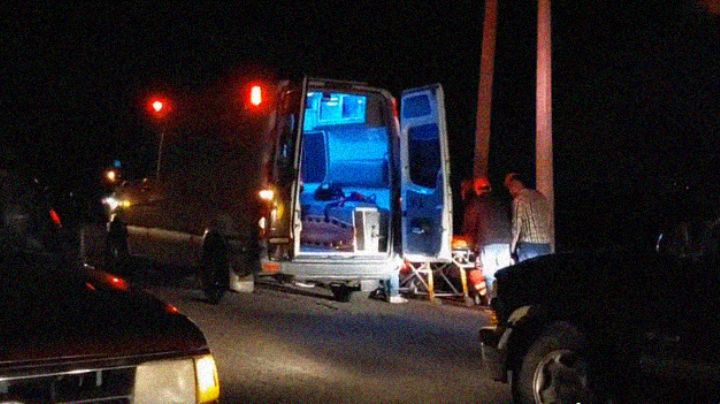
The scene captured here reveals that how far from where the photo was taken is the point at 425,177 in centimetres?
1284

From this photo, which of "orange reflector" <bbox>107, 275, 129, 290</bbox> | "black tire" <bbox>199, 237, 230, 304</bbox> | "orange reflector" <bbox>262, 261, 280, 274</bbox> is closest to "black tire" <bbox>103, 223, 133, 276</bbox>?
"black tire" <bbox>199, 237, 230, 304</bbox>

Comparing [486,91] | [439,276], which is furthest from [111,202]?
[486,91]

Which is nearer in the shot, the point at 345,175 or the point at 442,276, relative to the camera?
the point at 345,175

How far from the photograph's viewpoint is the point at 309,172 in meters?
13.6

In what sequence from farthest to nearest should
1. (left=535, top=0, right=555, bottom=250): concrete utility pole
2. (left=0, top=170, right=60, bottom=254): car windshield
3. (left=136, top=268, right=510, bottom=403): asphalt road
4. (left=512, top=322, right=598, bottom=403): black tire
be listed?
(left=535, top=0, right=555, bottom=250): concrete utility pole, (left=136, top=268, right=510, bottom=403): asphalt road, (left=512, top=322, right=598, bottom=403): black tire, (left=0, top=170, right=60, bottom=254): car windshield

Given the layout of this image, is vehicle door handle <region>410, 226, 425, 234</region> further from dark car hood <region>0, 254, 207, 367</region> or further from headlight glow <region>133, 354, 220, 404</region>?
headlight glow <region>133, 354, 220, 404</region>

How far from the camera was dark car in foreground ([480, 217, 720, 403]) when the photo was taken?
591 cm

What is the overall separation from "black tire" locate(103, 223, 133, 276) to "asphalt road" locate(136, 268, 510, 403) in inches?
66.2

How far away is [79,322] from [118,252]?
41.3 feet

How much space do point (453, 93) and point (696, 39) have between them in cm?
1127

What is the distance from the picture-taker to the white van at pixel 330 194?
1195 centimetres

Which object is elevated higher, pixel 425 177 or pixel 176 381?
pixel 425 177

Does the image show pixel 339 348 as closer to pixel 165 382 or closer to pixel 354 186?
pixel 354 186

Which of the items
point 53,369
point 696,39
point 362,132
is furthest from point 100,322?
point 696,39
